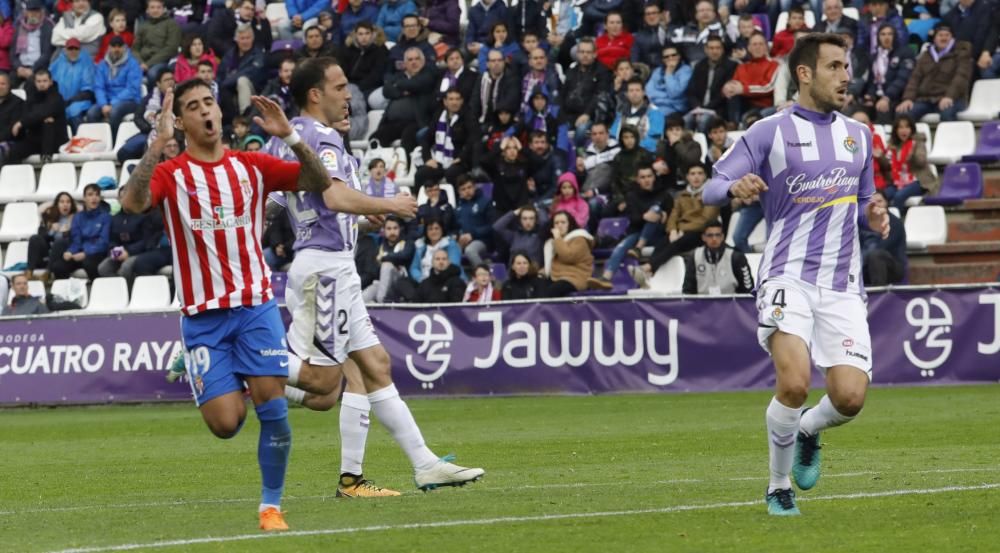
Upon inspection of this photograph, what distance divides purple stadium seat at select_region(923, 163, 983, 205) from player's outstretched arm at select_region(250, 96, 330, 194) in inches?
612

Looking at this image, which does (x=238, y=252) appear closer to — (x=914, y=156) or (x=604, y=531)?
(x=604, y=531)

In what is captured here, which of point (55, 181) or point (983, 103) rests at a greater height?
point (983, 103)

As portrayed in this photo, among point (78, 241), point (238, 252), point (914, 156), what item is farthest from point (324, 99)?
point (78, 241)

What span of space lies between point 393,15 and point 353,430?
18.6 metres

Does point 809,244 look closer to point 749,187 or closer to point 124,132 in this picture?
point 749,187

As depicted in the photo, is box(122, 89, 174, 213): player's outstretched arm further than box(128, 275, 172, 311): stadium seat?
No

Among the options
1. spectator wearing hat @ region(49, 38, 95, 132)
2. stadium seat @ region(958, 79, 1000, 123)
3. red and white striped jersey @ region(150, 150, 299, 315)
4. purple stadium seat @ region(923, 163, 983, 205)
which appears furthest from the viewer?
spectator wearing hat @ region(49, 38, 95, 132)

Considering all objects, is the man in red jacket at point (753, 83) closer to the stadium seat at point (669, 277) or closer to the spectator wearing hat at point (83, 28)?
the stadium seat at point (669, 277)

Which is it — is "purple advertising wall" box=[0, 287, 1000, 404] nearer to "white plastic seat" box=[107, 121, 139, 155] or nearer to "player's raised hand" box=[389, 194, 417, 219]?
"white plastic seat" box=[107, 121, 139, 155]

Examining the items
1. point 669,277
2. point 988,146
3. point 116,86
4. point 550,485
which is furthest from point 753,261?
point 116,86

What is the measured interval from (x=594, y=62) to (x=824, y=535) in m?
17.6

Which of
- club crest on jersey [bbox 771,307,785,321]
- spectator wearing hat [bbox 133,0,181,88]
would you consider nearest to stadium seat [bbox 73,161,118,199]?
spectator wearing hat [bbox 133,0,181,88]

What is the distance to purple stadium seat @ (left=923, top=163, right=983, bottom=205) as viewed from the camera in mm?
23172

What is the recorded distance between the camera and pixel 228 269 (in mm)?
8859
